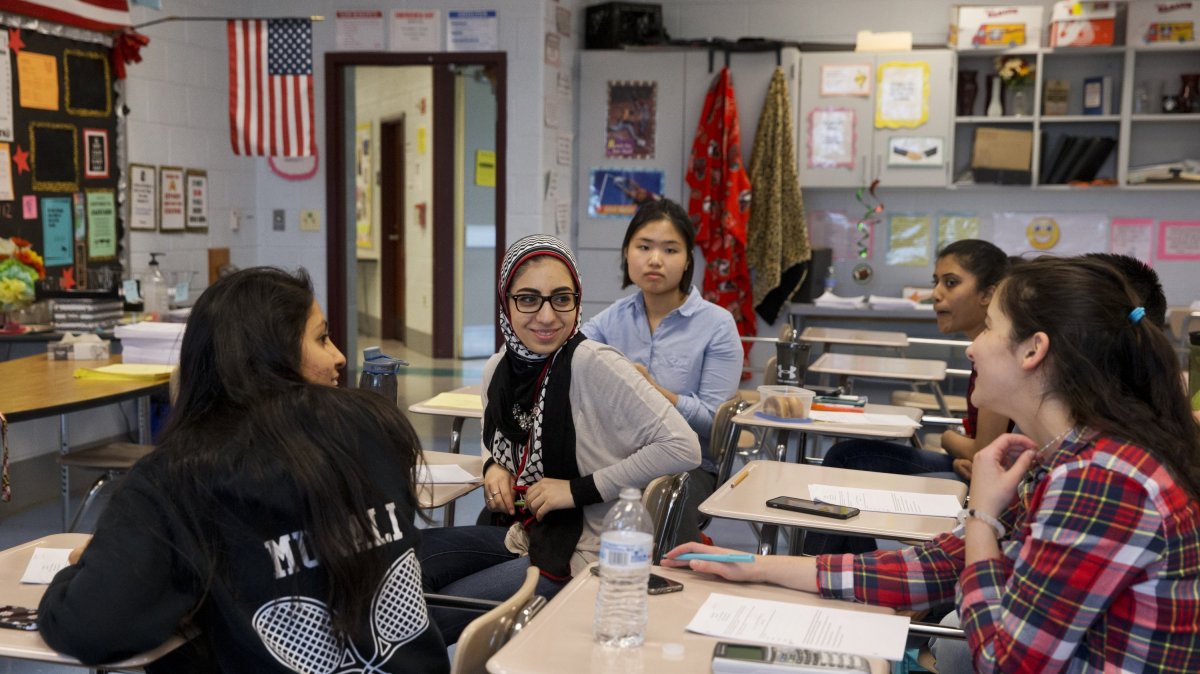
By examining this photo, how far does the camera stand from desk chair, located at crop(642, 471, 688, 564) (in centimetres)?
218

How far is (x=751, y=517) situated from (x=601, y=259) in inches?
→ 215

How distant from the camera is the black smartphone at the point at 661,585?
1.75m

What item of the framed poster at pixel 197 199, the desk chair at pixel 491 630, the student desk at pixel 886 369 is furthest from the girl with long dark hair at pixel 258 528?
the framed poster at pixel 197 199

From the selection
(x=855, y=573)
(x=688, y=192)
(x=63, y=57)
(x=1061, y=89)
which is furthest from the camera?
(x=688, y=192)

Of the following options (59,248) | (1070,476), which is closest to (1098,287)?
(1070,476)

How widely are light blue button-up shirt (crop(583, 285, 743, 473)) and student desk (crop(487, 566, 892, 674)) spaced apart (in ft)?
5.62

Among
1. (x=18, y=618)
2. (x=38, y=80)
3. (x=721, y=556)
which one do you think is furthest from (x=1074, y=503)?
(x=38, y=80)

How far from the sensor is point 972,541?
5.22ft

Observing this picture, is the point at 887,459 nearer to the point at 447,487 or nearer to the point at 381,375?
the point at 447,487

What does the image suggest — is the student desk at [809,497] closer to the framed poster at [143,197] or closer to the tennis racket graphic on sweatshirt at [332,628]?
the tennis racket graphic on sweatshirt at [332,628]

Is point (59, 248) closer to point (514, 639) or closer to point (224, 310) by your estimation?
point (224, 310)

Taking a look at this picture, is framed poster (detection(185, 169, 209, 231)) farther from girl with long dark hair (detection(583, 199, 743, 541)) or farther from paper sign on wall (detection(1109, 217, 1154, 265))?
paper sign on wall (detection(1109, 217, 1154, 265))

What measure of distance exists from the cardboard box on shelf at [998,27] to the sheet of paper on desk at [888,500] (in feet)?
17.2

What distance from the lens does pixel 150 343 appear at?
4145 millimetres
